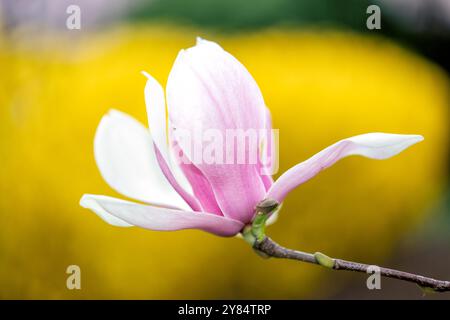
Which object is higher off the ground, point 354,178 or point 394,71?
point 394,71

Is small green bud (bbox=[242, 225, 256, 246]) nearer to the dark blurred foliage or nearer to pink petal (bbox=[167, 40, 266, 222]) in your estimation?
pink petal (bbox=[167, 40, 266, 222])

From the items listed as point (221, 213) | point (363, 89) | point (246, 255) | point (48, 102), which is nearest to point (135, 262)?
point (246, 255)

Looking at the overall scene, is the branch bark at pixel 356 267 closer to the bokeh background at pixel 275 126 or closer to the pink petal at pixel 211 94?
the pink petal at pixel 211 94

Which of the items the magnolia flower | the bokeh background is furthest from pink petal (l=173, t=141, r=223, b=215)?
the bokeh background

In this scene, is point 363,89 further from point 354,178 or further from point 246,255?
point 246,255

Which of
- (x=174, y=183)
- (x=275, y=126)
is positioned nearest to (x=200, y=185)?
(x=174, y=183)

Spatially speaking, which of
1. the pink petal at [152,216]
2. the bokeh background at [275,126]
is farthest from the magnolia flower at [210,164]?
the bokeh background at [275,126]

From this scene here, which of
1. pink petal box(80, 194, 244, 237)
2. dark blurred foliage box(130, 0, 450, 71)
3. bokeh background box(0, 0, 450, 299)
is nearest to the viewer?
pink petal box(80, 194, 244, 237)
